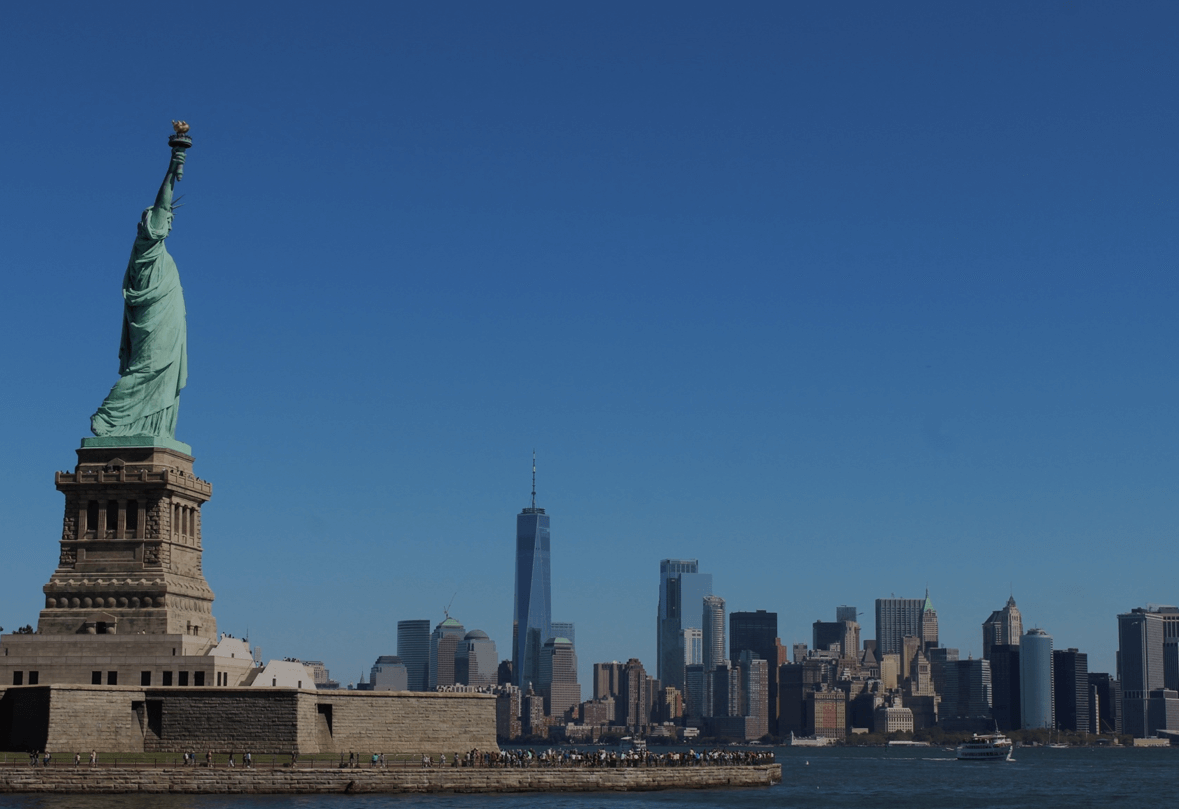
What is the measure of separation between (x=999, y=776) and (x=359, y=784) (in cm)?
8529

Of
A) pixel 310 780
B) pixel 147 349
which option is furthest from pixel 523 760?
pixel 147 349

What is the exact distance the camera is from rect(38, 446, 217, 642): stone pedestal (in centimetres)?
9050

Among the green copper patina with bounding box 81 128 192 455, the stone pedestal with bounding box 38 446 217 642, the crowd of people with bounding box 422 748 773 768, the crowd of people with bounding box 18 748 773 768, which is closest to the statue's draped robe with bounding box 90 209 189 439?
the green copper patina with bounding box 81 128 192 455

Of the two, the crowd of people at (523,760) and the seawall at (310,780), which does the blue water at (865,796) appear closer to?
the seawall at (310,780)

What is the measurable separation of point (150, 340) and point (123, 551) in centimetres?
1169

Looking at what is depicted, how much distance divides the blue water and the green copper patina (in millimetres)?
21933

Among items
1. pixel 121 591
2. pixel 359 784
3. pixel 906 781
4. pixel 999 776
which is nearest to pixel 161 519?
pixel 121 591

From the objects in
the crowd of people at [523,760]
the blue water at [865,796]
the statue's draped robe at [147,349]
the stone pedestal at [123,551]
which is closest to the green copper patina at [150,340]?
the statue's draped robe at [147,349]

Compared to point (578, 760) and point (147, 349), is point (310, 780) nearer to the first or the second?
point (578, 760)

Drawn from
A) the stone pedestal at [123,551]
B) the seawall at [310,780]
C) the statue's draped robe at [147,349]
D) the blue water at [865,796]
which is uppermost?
the statue's draped robe at [147,349]

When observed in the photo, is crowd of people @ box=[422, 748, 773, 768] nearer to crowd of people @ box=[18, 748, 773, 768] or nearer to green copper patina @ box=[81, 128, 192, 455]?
crowd of people @ box=[18, 748, 773, 768]

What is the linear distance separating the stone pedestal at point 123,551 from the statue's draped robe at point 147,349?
1839mm

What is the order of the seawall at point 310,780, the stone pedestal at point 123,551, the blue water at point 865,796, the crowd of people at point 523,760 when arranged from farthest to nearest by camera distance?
the stone pedestal at point 123,551
the crowd of people at point 523,760
the seawall at point 310,780
the blue water at point 865,796

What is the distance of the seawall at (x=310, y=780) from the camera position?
81.2 m
